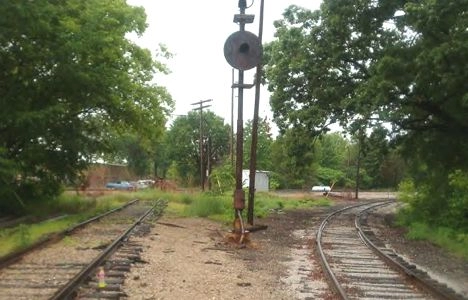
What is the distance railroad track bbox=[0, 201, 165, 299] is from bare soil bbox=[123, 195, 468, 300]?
41 centimetres

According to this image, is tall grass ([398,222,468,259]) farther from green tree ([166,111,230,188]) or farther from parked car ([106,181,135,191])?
green tree ([166,111,230,188])

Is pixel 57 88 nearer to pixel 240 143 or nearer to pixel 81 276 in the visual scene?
pixel 240 143

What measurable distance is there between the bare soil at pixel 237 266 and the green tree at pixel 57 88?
6.41m

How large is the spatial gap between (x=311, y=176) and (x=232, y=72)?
61474 millimetres

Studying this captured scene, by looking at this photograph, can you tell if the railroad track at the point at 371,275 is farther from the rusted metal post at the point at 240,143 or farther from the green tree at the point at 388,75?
the green tree at the point at 388,75

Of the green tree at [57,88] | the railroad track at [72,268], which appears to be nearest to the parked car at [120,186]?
the green tree at [57,88]

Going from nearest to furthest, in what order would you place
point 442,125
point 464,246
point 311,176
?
point 464,246 < point 442,125 < point 311,176

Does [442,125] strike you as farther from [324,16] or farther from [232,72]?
[232,72]

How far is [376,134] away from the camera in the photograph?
29.2 metres

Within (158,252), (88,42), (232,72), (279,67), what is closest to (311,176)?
(232,72)

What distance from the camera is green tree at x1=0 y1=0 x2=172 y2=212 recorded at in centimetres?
2255

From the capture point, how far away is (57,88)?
85.5 feet

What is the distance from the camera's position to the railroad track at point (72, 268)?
981cm

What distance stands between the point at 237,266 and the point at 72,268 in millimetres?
3580
